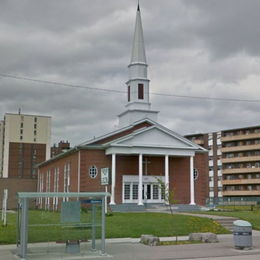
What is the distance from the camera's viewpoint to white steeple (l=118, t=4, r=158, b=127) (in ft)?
170

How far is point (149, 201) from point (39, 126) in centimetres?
9739

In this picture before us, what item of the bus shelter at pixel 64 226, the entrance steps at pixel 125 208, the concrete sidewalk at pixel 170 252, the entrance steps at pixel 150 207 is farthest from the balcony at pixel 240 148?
the bus shelter at pixel 64 226

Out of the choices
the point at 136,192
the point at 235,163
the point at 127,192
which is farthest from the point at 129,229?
the point at 235,163

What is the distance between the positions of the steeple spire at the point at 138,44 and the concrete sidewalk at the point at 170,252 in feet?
110

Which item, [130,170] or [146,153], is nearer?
[146,153]

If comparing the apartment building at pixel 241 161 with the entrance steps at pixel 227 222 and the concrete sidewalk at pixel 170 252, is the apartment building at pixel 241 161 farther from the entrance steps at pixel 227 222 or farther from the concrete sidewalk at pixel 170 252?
the concrete sidewalk at pixel 170 252

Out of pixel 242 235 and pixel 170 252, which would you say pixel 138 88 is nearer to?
pixel 242 235

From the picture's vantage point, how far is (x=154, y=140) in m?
47.0

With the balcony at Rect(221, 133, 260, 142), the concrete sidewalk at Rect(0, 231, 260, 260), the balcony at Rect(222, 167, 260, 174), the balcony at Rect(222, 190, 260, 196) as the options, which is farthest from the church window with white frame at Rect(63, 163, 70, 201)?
the balcony at Rect(221, 133, 260, 142)

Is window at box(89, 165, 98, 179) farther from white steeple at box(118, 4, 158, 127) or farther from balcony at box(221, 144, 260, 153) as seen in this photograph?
balcony at box(221, 144, 260, 153)

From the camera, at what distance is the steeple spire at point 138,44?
5238 centimetres

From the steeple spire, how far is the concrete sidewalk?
33.7 metres

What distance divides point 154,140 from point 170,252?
29585 millimetres

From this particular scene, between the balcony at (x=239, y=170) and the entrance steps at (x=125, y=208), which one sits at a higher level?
the balcony at (x=239, y=170)
